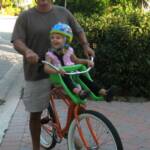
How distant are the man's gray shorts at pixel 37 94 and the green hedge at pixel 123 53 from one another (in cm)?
348

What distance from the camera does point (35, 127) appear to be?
546cm

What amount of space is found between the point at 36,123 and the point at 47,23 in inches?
41.3

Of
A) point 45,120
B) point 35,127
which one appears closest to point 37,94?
point 35,127

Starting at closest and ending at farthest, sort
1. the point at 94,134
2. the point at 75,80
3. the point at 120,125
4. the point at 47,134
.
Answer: the point at 94,134 → the point at 75,80 → the point at 47,134 → the point at 120,125

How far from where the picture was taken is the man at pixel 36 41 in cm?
505

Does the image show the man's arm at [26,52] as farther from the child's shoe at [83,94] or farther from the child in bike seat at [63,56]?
the child's shoe at [83,94]

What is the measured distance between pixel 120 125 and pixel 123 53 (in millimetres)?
1957

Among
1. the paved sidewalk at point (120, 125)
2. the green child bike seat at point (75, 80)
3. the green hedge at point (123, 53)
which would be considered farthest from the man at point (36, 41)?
the green hedge at point (123, 53)

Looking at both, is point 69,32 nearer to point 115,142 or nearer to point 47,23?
point 47,23

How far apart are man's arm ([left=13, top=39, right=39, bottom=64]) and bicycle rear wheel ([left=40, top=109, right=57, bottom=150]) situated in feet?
3.21

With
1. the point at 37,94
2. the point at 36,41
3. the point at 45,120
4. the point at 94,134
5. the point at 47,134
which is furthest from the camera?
the point at 47,134

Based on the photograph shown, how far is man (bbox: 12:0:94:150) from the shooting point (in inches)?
199

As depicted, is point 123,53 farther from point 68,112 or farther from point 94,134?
point 94,134

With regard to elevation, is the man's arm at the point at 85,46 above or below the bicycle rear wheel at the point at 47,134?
above
